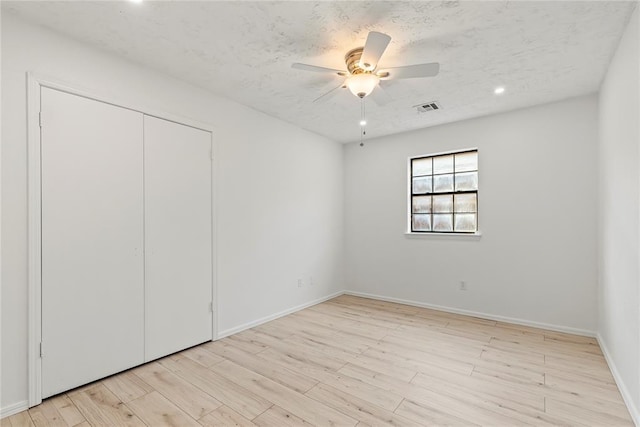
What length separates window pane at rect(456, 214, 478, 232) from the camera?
164 inches

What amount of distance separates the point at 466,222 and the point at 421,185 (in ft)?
2.81

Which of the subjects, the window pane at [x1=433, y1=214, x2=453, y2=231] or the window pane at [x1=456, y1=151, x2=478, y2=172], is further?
the window pane at [x1=433, y1=214, x2=453, y2=231]

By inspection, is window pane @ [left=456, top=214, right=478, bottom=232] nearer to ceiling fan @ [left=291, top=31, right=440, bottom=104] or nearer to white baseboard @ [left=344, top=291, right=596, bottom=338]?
white baseboard @ [left=344, top=291, right=596, bottom=338]

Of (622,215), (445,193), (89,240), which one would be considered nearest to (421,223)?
(445,193)

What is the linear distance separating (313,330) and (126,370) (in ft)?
6.04

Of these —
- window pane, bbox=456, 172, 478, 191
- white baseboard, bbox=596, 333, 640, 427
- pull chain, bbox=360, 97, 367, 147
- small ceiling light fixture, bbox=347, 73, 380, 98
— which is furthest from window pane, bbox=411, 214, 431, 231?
small ceiling light fixture, bbox=347, 73, 380, 98

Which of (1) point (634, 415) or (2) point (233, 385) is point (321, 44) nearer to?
(2) point (233, 385)

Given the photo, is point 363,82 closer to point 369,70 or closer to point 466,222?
point 369,70

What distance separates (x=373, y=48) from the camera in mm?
1973

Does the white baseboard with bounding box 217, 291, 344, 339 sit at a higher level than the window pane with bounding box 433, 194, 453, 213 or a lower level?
lower

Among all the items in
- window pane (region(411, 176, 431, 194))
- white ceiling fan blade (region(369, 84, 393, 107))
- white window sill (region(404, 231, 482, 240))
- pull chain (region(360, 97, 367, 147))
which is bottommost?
white window sill (region(404, 231, 482, 240))

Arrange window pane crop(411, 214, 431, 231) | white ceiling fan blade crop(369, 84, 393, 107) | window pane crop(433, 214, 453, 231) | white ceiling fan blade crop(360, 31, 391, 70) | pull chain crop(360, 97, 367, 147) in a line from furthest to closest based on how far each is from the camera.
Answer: window pane crop(411, 214, 431, 231), window pane crop(433, 214, 453, 231), pull chain crop(360, 97, 367, 147), white ceiling fan blade crop(369, 84, 393, 107), white ceiling fan blade crop(360, 31, 391, 70)

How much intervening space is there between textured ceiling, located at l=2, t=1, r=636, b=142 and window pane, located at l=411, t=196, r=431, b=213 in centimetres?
168

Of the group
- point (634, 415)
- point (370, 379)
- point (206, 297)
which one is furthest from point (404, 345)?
point (206, 297)
